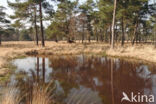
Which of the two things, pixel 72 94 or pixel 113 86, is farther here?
pixel 113 86

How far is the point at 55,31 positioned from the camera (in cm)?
3228

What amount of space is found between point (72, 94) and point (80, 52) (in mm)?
12870

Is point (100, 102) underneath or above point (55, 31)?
underneath

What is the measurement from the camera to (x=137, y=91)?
501cm

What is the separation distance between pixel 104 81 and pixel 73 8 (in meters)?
30.1

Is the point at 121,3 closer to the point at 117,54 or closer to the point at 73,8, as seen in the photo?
the point at 117,54

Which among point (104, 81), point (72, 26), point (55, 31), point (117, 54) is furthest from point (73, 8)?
point (104, 81)

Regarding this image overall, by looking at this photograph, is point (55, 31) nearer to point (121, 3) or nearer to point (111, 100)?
point (121, 3)

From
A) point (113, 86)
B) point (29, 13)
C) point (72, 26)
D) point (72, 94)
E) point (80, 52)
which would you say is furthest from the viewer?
point (72, 26)

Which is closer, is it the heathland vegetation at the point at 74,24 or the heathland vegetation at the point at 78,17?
the heathland vegetation at the point at 74,24

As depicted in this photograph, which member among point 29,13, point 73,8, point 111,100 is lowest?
point 111,100

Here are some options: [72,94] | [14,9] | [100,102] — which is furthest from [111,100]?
[14,9]

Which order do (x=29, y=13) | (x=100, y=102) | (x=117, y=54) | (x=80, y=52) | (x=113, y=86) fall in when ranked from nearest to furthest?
1. (x=100, y=102)
2. (x=113, y=86)
3. (x=117, y=54)
4. (x=80, y=52)
5. (x=29, y=13)

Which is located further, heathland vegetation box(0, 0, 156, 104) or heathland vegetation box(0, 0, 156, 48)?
heathland vegetation box(0, 0, 156, 48)
